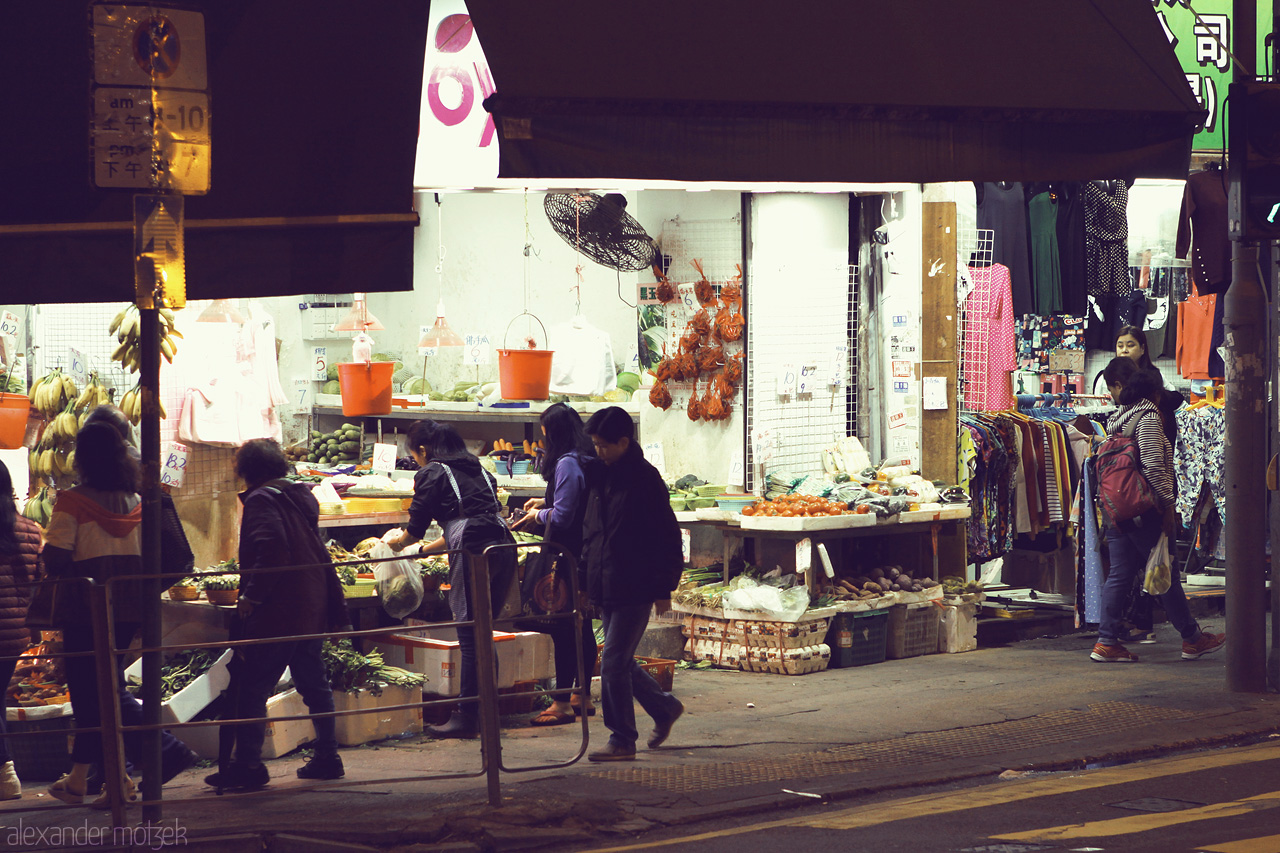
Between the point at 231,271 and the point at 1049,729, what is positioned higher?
the point at 231,271

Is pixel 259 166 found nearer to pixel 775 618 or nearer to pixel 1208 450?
pixel 775 618

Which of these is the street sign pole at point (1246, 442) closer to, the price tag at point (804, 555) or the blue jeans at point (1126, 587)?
the blue jeans at point (1126, 587)

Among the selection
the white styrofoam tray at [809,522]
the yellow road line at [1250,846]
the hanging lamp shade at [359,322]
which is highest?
the hanging lamp shade at [359,322]

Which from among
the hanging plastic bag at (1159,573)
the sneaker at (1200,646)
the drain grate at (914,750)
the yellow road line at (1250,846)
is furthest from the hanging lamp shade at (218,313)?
the yellow road line at (1250,846)

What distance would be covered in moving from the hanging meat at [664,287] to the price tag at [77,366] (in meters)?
4.51

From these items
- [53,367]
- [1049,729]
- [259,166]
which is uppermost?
[259,166]

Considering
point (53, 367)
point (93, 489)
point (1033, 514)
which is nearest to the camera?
point (93, 489)

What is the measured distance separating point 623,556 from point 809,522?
2.83 meters

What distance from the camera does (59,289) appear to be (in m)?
7.99

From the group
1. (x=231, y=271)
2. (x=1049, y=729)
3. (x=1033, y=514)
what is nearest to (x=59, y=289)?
(x=231, y=271)

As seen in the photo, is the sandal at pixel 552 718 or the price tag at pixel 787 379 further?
the price tag at pixel 787 379

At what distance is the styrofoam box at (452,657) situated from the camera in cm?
927

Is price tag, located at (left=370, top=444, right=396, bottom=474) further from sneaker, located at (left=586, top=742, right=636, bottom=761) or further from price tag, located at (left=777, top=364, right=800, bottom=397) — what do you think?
sneaker, located at (left=586, top=742, right=636, bottom=761)

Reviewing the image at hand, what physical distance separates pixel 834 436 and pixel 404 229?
5.11 metres
